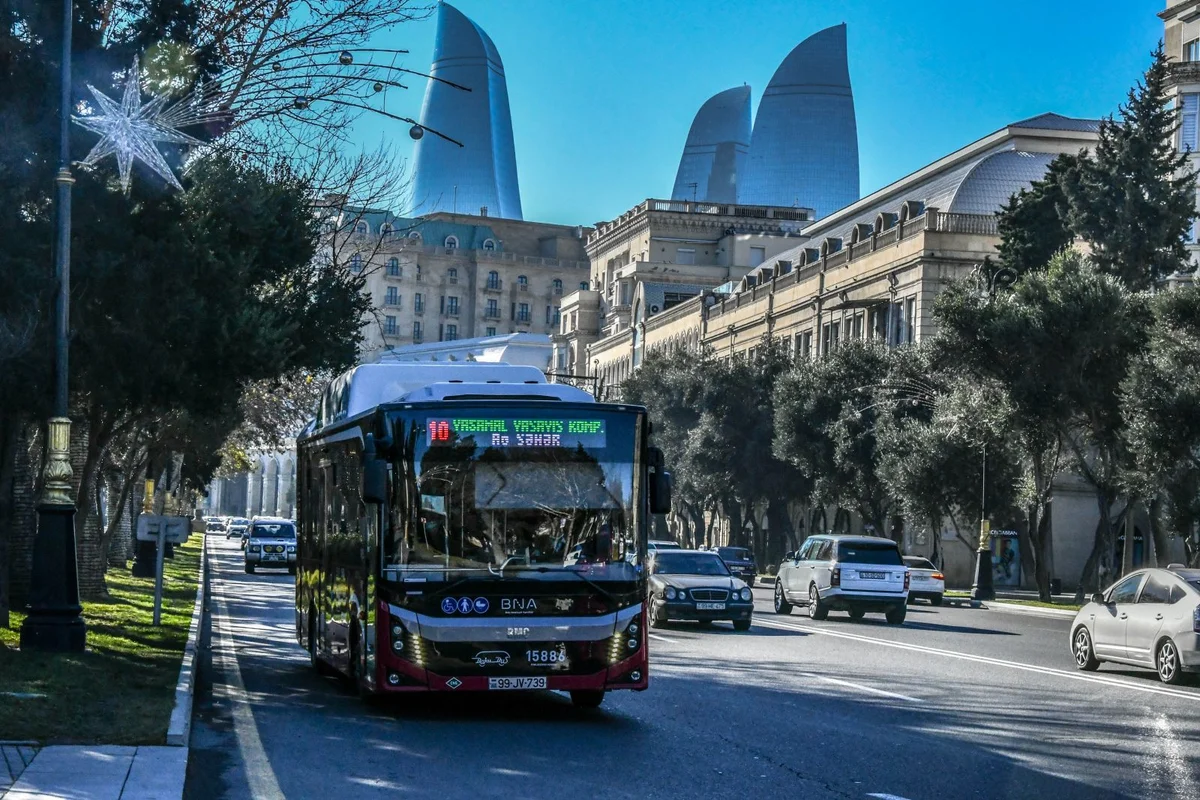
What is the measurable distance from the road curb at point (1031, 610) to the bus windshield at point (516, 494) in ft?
89.8

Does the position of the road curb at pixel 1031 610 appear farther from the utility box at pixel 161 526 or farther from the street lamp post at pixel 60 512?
the street lamp post at pixel 60 512

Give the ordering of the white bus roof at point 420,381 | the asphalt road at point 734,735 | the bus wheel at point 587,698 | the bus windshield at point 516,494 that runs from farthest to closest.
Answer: the bus wheel at point 587,698 < the white bus roof at point 420,381 < the bus windshield at point 516,494 < the asphalt road at point 734,735

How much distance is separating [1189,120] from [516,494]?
5841 centimetres

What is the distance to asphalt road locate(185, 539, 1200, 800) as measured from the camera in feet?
36.1

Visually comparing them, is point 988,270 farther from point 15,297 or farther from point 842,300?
point 15,297

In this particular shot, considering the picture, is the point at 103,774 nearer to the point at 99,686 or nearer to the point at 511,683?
the point at 511,683

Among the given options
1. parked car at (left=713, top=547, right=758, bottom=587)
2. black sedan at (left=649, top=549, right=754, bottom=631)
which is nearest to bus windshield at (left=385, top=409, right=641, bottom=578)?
black sedan at (left=649, top=549, right=754, bottom=631)

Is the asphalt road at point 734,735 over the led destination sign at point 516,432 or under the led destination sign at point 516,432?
under

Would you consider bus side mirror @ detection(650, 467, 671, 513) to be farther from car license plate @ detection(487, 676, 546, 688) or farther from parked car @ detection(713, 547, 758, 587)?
parked car @ detection(713, 547, 758, 587)

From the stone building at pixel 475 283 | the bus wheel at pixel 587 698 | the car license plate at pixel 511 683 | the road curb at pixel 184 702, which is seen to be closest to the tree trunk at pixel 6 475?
the road curb at pixel 184 702

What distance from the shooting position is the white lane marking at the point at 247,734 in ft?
35.7

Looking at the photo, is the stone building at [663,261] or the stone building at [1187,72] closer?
the stone building at [1187,72]

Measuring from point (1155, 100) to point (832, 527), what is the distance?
25250 millimetres

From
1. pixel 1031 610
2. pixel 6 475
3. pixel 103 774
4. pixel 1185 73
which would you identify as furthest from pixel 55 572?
pixel 1185 73
